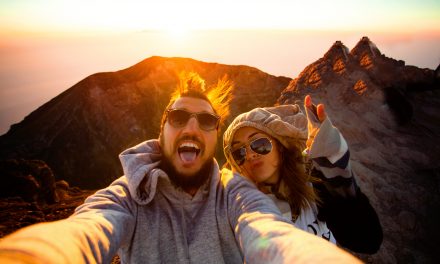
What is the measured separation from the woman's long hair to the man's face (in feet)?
3.55

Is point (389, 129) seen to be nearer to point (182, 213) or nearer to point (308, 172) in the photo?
point (308, 172)

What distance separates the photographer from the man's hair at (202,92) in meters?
3.32

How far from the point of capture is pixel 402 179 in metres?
9.58

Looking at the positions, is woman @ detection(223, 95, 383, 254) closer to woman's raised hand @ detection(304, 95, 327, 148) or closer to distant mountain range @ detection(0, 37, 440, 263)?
woman's raised hand @ detection(304, 95, 327, 148)

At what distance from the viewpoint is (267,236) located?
67.1 inches

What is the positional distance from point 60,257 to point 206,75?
117ft

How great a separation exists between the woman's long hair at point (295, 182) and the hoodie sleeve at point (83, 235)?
5.96 feet

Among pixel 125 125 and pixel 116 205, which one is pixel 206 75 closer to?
pixel 125 125

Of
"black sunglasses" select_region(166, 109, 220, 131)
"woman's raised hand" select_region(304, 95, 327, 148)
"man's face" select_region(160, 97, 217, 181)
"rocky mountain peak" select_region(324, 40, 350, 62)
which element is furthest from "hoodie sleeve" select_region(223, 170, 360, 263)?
"rocky mountain peak" select_region(324, 40, 350, 62)

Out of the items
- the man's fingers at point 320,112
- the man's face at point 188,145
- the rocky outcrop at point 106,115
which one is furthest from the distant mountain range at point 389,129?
the rocky outcrop at point 106,115

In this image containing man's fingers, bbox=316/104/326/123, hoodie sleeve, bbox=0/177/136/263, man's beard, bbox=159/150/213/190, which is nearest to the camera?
hoodie sleeve, bbox=0/177/136/263

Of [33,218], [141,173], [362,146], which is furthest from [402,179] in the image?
[33,218]

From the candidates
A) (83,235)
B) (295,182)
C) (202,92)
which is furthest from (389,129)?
(83,235)

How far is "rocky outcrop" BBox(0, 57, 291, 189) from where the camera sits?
30.0 meters
